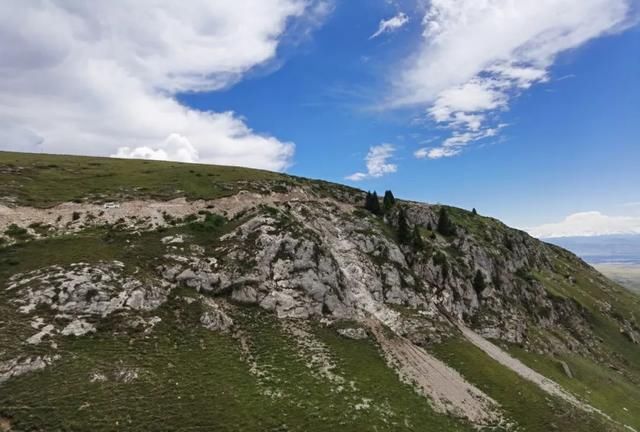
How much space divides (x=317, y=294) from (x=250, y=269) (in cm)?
1058

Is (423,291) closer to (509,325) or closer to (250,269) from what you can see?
(509,325)

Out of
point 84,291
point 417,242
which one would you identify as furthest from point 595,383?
point 84,291

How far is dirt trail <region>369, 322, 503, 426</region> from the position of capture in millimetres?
42531

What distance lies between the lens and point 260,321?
48.2 metres

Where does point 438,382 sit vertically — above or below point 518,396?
above

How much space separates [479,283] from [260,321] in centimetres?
5174

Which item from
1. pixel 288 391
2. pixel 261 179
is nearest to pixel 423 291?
pixel 288 391

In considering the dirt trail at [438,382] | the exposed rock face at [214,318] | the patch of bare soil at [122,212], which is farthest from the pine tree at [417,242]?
the exposed rock face at [214,318]

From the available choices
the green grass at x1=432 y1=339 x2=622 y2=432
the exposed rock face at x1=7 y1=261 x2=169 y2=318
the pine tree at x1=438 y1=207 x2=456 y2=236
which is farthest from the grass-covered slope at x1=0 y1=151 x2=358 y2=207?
the green grass at x1=432 y1=339 x2=622 y2=432

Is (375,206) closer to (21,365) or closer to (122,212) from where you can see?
(122,212)

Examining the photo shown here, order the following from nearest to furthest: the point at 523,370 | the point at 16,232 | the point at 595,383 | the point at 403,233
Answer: the point at 16,232 < the point at 523,370 < the point at 595,383 < the point at 403,233

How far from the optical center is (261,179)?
89.9 meters

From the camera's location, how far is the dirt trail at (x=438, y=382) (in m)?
42.5

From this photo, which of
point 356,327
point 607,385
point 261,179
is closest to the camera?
point 356,327
